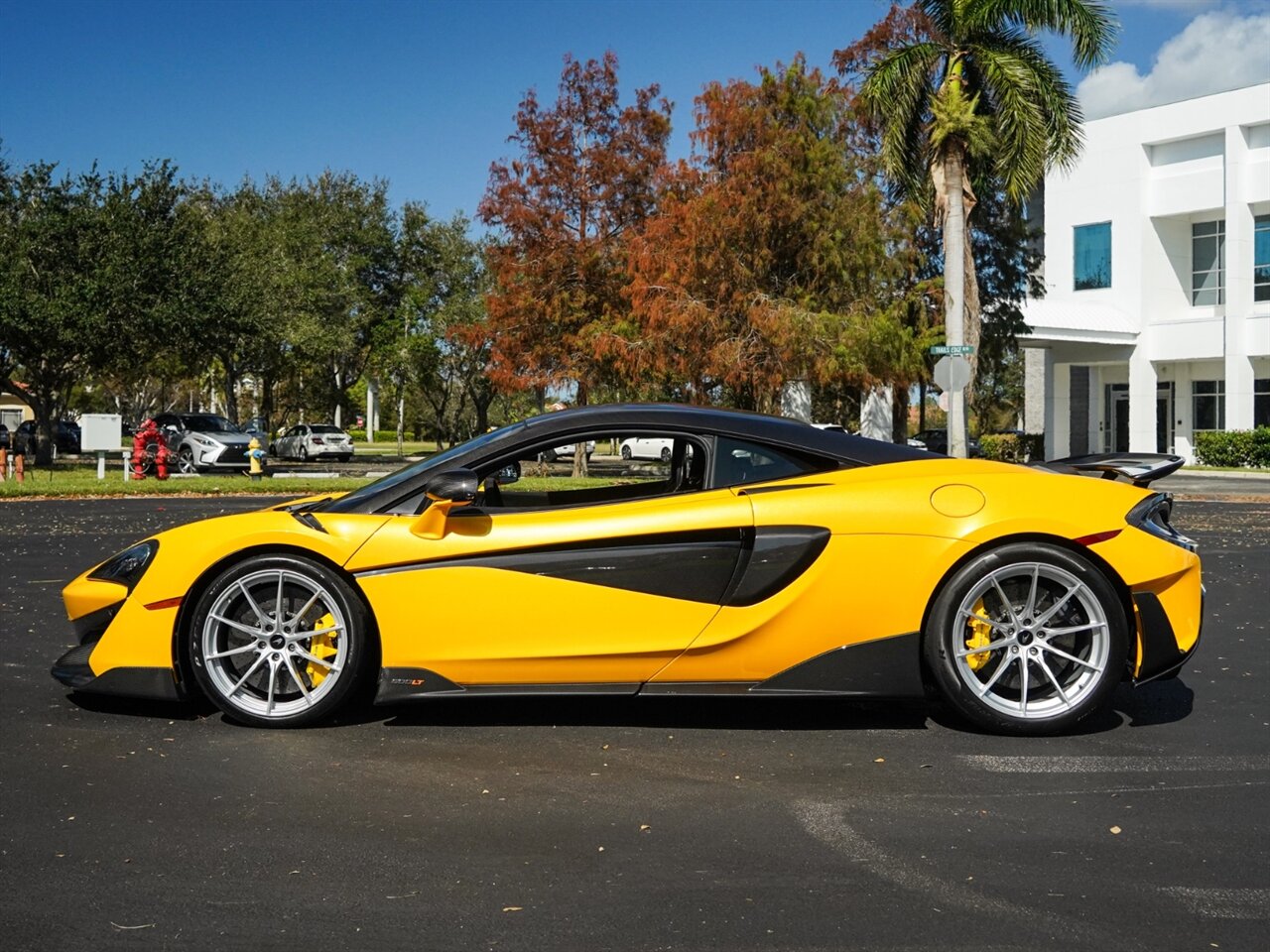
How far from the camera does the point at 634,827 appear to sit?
13.9 ft

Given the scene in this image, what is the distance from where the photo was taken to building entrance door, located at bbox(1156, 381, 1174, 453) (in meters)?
44.8

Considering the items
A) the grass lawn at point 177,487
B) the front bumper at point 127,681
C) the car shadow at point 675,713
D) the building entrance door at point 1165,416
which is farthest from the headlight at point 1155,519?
the building entrance door at point 1165,416

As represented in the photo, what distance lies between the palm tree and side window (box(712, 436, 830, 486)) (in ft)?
70.7

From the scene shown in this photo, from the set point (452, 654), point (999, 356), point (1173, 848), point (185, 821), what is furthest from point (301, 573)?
point (999, 356)

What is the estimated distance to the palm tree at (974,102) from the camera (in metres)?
27.1

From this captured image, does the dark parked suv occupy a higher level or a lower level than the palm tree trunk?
lower

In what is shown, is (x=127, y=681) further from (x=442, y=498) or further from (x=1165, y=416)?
(x=1165, y=416)

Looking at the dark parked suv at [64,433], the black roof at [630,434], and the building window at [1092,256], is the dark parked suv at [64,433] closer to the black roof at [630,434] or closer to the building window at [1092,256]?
the building window at [1092,256]

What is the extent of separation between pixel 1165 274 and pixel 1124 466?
138 ft

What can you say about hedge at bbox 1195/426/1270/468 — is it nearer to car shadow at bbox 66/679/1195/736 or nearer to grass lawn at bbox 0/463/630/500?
grass lawn at bbox 0/463/630/500

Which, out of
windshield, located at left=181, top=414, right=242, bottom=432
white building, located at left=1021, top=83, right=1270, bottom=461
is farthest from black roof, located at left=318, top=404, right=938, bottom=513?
white building, located at left=1021, top=83, right=1270, bottom=461

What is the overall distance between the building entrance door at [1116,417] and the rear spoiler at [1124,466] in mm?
43222

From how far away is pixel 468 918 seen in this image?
343 centimetres

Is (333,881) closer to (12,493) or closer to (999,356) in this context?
(12,493)
